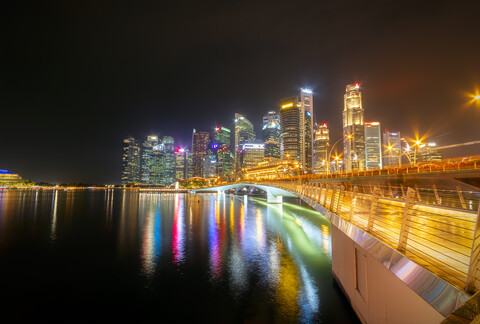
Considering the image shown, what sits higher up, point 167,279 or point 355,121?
point 355,121

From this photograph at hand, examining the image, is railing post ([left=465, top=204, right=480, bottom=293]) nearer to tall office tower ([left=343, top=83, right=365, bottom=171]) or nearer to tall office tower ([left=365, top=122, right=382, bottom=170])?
tall office tower ([left=343, top=83, right=365, bottom=171])

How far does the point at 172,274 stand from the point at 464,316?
51.4 feet

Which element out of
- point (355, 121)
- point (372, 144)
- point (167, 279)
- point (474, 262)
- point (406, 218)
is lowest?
point (167, 279)

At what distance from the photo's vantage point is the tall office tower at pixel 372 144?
181 metres

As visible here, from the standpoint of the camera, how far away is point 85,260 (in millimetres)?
18344

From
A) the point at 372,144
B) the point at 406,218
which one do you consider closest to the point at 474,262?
the point at 406,218

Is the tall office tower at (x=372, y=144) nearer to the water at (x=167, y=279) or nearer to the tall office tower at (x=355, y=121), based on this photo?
the tall office tower at (x=355, y=121)

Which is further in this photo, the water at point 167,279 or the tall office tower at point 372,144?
the tall office tower at point 372,144

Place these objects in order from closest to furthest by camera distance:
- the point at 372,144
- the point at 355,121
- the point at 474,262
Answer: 1. the point at 474,262
2. the point at 372,144
3. the point at 355,121

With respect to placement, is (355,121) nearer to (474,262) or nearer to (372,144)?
(372,144)

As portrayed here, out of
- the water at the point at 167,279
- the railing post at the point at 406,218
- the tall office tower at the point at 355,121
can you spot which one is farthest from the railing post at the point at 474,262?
the tall office tower at the point at 355,121

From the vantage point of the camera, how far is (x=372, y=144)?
188875mm

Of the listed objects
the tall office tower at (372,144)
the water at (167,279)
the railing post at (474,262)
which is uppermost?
the tall office tower at (372,144)

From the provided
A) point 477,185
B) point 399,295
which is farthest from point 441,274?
point 477,185
